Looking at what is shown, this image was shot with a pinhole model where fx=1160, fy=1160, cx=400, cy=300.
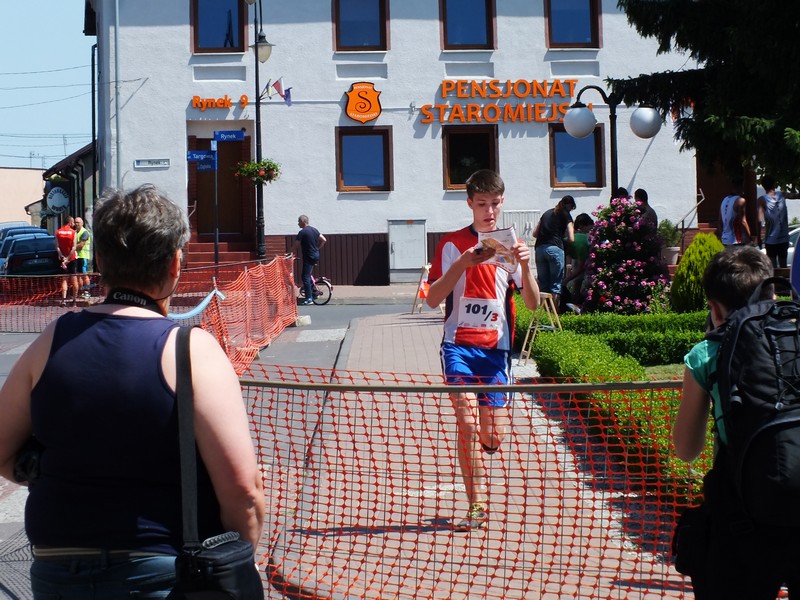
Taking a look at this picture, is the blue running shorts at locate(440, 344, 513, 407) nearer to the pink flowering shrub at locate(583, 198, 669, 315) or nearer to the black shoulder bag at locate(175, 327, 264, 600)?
the black shoulder bag at locate(175, 327, 264, 600)

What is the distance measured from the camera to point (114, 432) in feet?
8.70

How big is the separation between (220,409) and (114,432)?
25 centimetres

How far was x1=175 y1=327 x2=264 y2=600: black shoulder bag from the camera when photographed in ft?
8.40

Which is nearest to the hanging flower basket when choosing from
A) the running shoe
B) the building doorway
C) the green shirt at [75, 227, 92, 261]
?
the building doorway

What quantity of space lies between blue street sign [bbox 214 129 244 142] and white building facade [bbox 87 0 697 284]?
293 mm

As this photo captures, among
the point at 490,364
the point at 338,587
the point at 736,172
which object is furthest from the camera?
the point at 736,172

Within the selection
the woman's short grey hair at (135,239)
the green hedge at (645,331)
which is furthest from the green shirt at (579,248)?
the woman's short grey hair at (135,239)

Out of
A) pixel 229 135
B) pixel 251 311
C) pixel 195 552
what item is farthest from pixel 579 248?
pixel 195 552

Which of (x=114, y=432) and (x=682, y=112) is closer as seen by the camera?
(x=114, y=432)

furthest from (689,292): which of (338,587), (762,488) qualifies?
(762,488)

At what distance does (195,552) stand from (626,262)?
11884mm

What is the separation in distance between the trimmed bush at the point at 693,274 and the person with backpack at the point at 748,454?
34.8 feet

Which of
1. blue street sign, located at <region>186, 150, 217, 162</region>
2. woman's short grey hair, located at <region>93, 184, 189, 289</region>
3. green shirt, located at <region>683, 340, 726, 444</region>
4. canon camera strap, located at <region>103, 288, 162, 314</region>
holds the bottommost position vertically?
green shirt, located at <region>683, 340, 726, 444</region>

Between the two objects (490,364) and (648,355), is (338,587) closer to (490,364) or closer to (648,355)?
(490,364)
